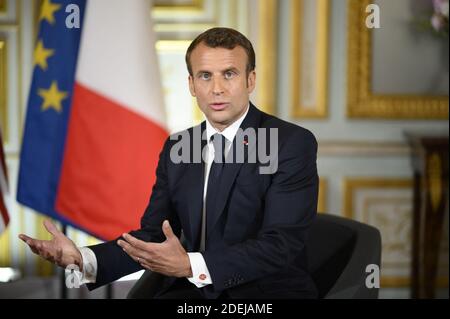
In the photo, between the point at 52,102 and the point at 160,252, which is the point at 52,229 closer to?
the point at 160,252

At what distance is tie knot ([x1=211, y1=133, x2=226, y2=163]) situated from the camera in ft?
4.14

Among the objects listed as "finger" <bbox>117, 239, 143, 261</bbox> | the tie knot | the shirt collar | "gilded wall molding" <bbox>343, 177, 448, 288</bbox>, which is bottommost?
"gilded wall molding" <bbox>343, 177, 448, 288</bbox>

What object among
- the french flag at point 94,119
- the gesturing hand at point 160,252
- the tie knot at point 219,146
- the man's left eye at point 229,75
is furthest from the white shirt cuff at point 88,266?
the french flag at point 94,119

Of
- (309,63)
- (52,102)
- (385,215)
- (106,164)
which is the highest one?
(309,63)

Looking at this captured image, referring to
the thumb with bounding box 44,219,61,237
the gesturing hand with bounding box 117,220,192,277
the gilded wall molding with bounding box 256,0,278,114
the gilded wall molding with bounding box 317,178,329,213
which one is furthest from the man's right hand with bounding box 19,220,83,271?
the gilded wall molding with bounding box 317,178,329,213

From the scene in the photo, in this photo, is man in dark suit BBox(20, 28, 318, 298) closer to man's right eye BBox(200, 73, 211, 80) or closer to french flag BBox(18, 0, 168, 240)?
man's right eye BBox(200, 73, 211, 80)

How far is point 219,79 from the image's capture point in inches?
45.2

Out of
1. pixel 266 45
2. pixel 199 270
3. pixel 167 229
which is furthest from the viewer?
pixel 266 45

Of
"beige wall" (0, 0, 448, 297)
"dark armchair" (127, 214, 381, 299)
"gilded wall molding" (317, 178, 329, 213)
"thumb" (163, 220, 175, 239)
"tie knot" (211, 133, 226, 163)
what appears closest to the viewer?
"thumb" (163, 220, 175, 239)

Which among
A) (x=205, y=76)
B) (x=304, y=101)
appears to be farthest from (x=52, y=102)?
(x=205, y=76)

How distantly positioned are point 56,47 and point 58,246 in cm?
129

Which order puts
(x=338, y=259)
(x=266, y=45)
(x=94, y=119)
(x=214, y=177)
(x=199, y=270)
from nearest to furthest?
1. (x=199, y=270)
2. (x=214, y=177)
3. (x=338, y=259)
4. (x=94, y=119)
5. (x=266, y=45)

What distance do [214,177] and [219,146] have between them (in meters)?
0.06

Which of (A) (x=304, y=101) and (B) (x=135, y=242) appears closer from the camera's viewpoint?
(B) (x=135, y=242)
